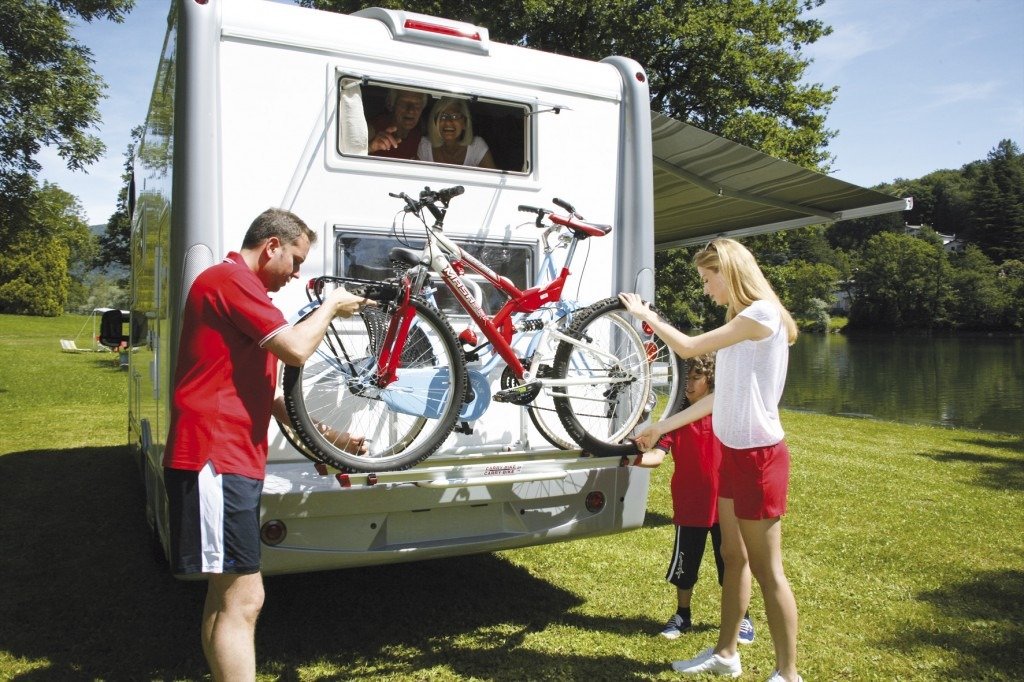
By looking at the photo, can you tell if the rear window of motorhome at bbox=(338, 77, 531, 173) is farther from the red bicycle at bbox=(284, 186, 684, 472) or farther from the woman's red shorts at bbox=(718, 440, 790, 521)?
the woman's red shorts at bbox=(718, 440, 790, 521)

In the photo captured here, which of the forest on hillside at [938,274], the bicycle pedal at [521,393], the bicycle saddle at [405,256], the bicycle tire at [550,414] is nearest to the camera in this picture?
the bicycle saddle at [405,256]

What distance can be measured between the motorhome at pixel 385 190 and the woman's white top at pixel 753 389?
2.41ft

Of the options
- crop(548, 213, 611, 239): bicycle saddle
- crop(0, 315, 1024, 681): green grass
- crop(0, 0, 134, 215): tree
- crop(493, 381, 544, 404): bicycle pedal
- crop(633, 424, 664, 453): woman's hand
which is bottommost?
crop(0, 315, 1024, 681): green grass

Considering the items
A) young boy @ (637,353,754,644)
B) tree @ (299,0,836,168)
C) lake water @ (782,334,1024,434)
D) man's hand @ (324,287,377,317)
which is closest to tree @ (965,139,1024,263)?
lake water @ (782,334,1024,434)

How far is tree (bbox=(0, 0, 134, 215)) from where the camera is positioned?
17016 millimetres

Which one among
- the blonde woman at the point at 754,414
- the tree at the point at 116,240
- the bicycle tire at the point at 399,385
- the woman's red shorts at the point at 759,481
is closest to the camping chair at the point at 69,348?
the tree at the point at 116,240

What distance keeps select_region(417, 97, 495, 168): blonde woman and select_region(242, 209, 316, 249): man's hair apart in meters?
1.44

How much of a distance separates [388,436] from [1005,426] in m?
18.3

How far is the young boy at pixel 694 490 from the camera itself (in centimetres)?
450

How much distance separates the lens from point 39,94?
17.1 meters

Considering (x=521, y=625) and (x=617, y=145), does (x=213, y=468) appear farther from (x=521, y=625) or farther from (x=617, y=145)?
(x=617, y=145)

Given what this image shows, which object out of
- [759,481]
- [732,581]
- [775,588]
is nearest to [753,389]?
[759,481]

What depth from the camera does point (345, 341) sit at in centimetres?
400

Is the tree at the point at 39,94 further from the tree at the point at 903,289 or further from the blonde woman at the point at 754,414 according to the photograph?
the tree at the point at 903,289
